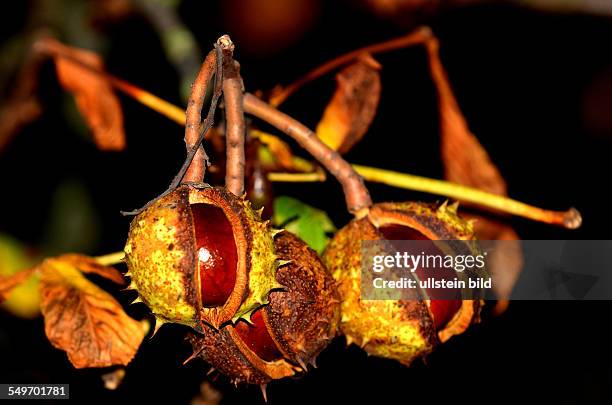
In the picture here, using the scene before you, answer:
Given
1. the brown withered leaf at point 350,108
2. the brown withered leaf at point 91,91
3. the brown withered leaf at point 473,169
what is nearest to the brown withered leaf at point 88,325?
the brown withered leaf at point 91,91

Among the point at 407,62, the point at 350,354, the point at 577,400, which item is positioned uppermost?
the point at 407,62

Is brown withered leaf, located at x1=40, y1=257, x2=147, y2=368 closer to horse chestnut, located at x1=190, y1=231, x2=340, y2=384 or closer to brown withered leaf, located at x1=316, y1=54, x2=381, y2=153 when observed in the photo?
horse chestnut, located at x1=190, y1=231, x2=340, y2=384

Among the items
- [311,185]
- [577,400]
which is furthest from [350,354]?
[577,400]

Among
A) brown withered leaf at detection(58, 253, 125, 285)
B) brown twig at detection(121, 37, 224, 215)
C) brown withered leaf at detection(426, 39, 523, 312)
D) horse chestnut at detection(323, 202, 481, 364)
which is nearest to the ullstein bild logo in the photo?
horse chestnut at detection(323, 202, 481, 364)

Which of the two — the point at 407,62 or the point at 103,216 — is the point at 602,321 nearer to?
the point at 407,62

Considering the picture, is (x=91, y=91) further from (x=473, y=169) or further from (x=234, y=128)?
(x=473, y=169)

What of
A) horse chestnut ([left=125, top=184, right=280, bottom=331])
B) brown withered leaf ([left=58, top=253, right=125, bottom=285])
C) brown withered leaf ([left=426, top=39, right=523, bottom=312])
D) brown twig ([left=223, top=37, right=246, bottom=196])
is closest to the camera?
horse chestnut ([left=125, top=184, right=280, bottom=331])
